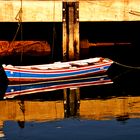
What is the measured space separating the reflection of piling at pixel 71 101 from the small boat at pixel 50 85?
0.96 meters

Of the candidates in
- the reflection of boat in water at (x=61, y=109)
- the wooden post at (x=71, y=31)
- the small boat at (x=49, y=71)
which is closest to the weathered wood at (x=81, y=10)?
the wooden post at (x=71, y=31)

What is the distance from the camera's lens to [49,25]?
121 ft

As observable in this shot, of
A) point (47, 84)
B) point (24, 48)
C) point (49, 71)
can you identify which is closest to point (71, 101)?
point (47, 84)

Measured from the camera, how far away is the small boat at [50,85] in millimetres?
24180

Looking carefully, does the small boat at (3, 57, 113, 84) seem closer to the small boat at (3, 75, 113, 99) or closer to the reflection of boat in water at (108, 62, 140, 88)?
the small boat at (3, 75, 113, 99)

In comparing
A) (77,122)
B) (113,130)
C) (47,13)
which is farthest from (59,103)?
(47,13)

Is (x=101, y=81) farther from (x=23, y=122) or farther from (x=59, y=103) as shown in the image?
(x=23, y=122)

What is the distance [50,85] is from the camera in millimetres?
25734

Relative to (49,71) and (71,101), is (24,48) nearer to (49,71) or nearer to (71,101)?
(49,71)

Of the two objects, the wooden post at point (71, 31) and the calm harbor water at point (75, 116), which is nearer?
the calm harbor water at point (75, 116)

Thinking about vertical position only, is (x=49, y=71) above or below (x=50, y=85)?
above

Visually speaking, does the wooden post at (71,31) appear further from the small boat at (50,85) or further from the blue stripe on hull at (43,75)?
the small boat at (50,85)

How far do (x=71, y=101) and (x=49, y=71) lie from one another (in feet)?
19.4

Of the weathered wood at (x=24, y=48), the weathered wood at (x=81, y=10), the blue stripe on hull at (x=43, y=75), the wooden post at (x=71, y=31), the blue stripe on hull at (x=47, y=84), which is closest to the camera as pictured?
the blue stripe on hull at (x=47, y=84)
